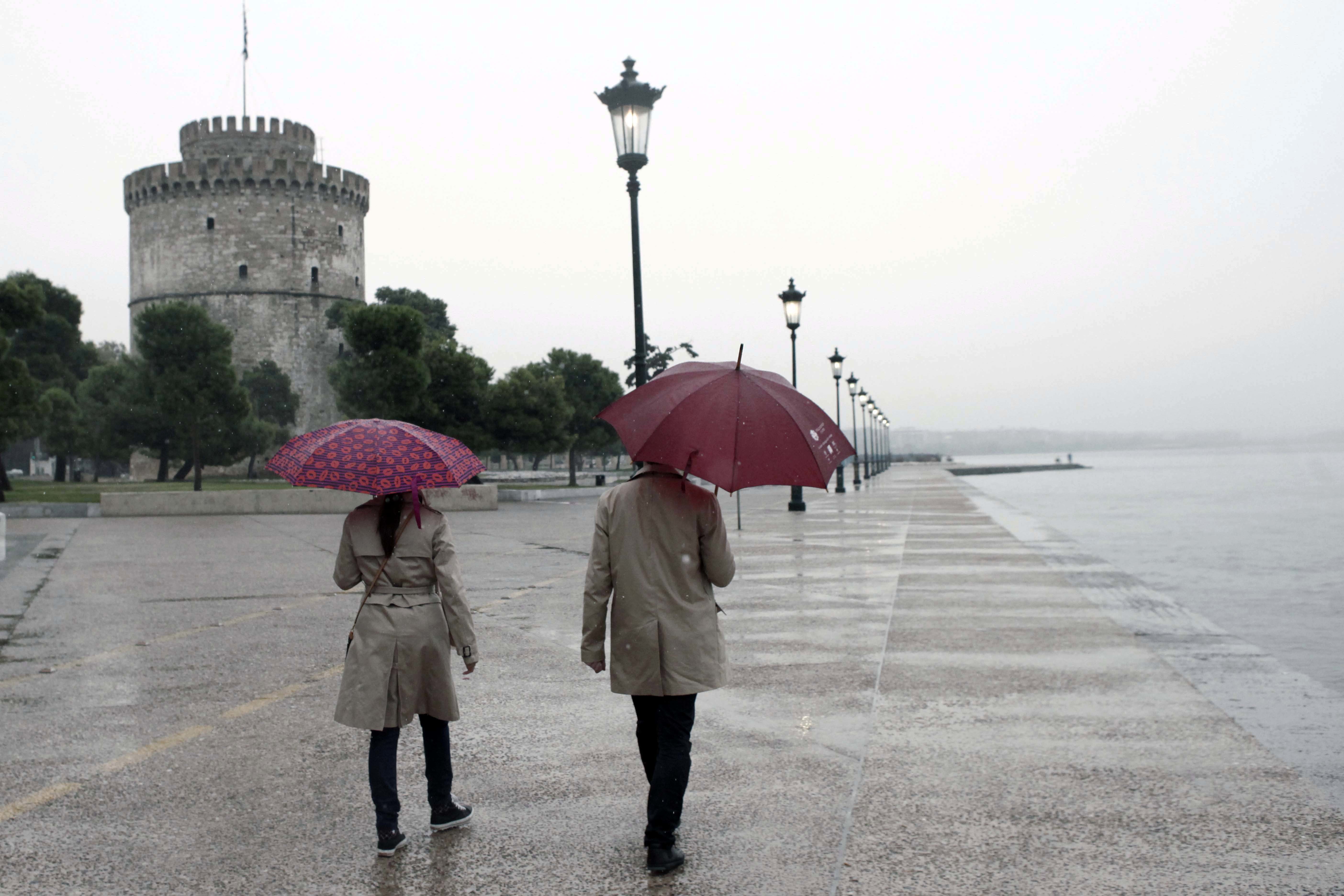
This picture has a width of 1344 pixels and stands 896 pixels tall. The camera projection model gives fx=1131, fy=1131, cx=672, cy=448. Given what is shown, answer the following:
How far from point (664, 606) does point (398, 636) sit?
3.54 feet

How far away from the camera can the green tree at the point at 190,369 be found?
38719mm

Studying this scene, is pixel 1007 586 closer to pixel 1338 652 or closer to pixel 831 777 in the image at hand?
pixel 1338 652

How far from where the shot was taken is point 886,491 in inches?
1750

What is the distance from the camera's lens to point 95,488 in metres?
43.8

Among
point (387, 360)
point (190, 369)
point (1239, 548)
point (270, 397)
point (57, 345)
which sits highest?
point (57, 345)

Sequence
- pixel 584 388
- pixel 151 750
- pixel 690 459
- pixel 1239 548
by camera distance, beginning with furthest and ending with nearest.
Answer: pixel 584 388 → pixel 1239 548 → pixel 151 750 → pixel 690 459

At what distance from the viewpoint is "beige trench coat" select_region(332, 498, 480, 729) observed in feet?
14.7

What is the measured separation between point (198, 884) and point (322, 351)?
71399mm

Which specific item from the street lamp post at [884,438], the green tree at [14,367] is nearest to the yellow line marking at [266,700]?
the green tree at [14,367]

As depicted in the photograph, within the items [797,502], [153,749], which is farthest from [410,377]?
[153,749]

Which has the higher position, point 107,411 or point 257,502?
point 107,411

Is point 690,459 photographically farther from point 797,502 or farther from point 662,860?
point 797,502

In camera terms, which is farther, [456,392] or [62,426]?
[62,426]

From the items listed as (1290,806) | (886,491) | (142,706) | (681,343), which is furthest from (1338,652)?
(681,343)
